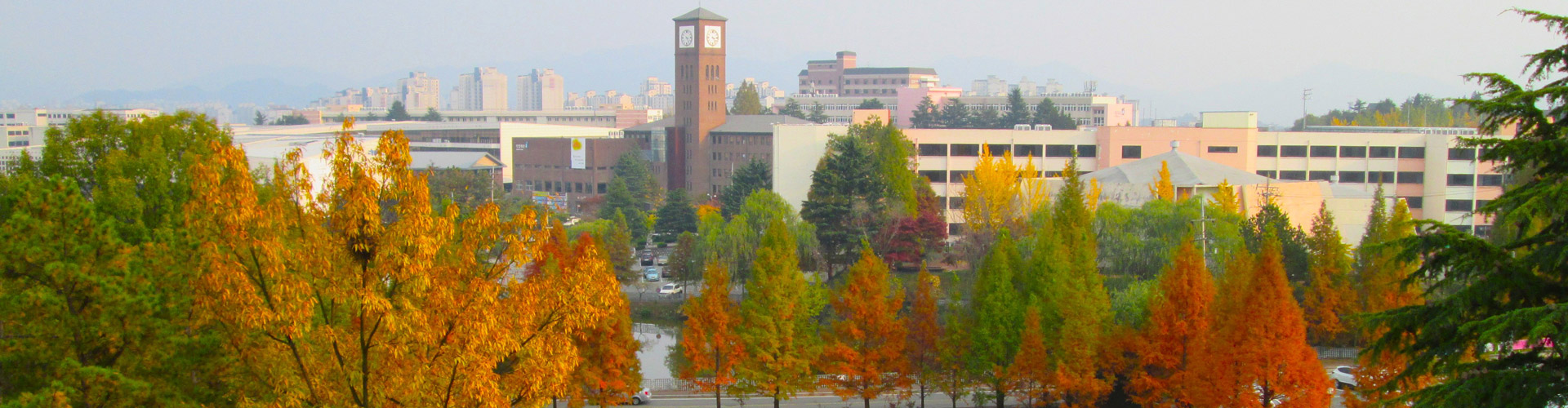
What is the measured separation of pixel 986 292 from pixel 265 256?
41.4ft

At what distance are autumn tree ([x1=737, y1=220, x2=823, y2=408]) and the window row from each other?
91.3ft

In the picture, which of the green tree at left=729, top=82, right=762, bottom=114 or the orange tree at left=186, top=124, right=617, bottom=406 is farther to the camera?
the green tree at left=729, top=82, right=762, bottom=114

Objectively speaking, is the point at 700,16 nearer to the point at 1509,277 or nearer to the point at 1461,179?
the point at 1461,179

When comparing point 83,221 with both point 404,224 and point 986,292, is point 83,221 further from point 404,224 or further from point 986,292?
point 986,292

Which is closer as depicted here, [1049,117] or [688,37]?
[688,37]

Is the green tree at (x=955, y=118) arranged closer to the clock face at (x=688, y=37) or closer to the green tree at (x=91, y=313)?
the clock face at (x=688, y=37)

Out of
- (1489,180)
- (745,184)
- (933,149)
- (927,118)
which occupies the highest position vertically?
(927,118)

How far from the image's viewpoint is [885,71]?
495 ft

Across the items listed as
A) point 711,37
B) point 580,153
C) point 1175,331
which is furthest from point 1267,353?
point 580,153

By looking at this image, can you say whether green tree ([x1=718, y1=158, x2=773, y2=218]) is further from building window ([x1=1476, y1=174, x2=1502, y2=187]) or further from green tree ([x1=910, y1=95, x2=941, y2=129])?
green tree ([x1=910, y1=95, x2=941, y2=129])

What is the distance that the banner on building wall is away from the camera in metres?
65.1

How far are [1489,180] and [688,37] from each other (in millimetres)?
39028

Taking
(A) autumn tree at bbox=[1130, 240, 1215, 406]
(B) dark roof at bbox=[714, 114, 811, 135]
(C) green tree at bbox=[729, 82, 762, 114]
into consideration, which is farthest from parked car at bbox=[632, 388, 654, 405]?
(C) green tree at bbox=[729, 82, 762, 114]

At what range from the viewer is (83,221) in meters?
8.85
